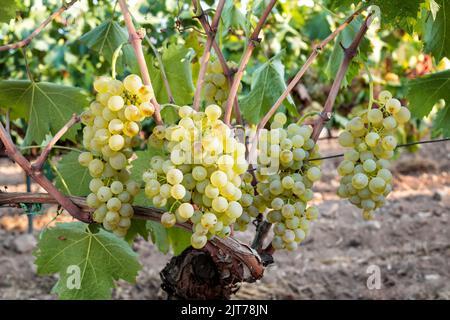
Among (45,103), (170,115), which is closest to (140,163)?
(170,115)

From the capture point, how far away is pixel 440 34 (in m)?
1.24

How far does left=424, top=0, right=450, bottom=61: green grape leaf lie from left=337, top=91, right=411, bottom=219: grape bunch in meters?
0.15

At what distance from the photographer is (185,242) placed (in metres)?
1.59

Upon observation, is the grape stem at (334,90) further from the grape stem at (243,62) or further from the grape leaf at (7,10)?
the grape leaf at (7,10)

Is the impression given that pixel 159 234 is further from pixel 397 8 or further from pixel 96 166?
pixel 397 8

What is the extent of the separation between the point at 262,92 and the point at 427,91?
0.38 metres

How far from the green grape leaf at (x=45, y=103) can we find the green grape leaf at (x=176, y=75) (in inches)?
7.1

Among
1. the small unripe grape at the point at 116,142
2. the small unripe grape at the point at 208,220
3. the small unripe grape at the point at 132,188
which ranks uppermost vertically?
the small unripe grape at the point at 116,142

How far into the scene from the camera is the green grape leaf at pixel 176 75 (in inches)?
59.4

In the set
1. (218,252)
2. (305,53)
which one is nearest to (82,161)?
(218,252)

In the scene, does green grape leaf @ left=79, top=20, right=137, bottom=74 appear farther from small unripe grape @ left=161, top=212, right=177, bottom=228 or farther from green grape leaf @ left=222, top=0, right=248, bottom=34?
small unripe grape @ left=161, top=212, right=177, bottom=228

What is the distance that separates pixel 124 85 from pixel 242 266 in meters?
0.46

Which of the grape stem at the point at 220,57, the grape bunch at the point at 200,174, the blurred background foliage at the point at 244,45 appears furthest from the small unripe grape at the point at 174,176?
the blurred background foliage at the point at 244,45
